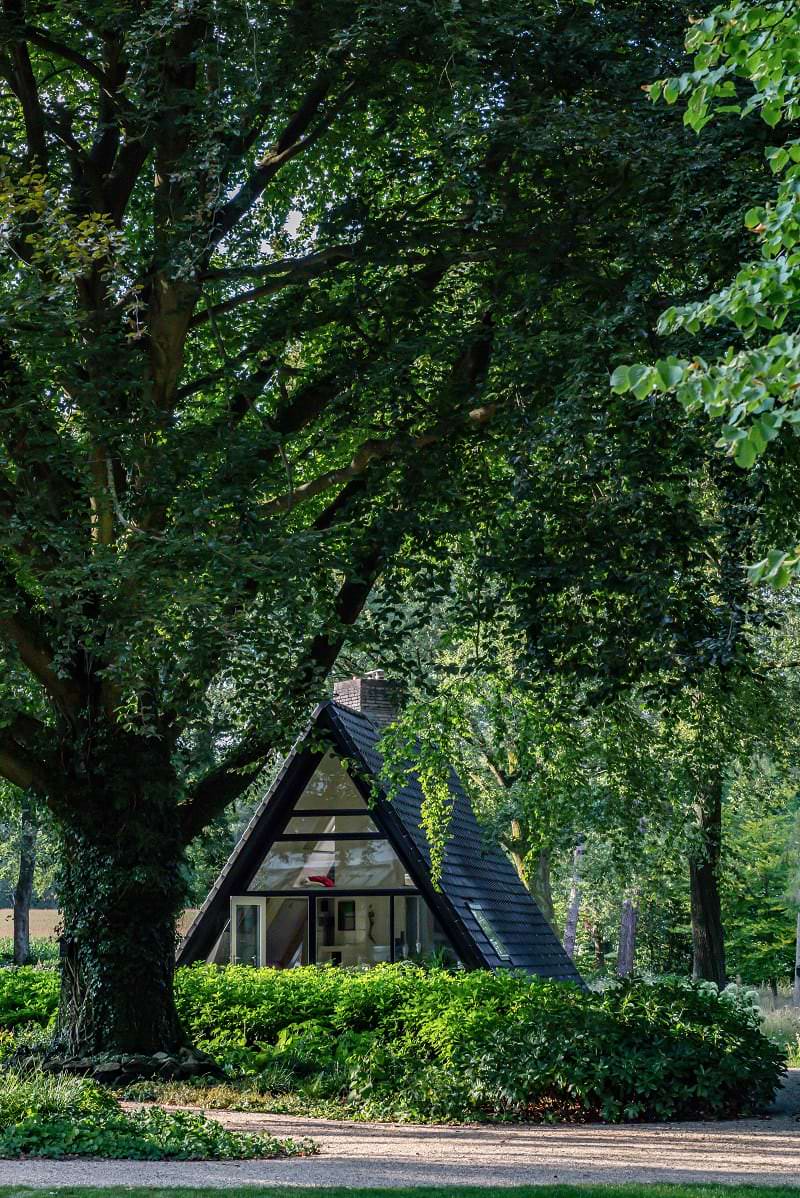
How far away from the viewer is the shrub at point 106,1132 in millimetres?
8133

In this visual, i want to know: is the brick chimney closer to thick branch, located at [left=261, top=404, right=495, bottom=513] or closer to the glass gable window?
the glass gable window

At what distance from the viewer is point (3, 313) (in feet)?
26.7

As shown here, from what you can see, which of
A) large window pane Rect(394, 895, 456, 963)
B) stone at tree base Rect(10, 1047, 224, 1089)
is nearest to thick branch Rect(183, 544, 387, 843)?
stone at tree base Rect(10, 1047, 224, 1089)

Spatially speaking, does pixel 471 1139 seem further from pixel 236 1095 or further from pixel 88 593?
pixel 88 593

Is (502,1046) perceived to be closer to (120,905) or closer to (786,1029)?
(120,905)

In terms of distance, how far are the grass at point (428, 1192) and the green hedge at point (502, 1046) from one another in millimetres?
3724

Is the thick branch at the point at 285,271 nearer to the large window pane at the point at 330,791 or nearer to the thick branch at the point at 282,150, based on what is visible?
the thick branch at the point at 282,150

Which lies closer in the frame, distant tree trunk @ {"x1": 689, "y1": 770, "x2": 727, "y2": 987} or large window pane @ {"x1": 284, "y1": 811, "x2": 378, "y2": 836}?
large window pane @ {"x1": 284, "y1": 811, "x2": 378, "y2": 836}

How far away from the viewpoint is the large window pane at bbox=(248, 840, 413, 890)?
55.7 ft

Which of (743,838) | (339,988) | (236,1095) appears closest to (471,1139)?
(236,1095)

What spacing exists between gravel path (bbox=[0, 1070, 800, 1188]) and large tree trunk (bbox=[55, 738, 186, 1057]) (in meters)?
1.37

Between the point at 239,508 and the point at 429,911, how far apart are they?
360 inches

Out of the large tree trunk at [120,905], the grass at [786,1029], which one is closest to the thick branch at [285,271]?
the large tree trunk at [120,905]

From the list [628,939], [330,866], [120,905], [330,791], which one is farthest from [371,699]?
[628,939]
